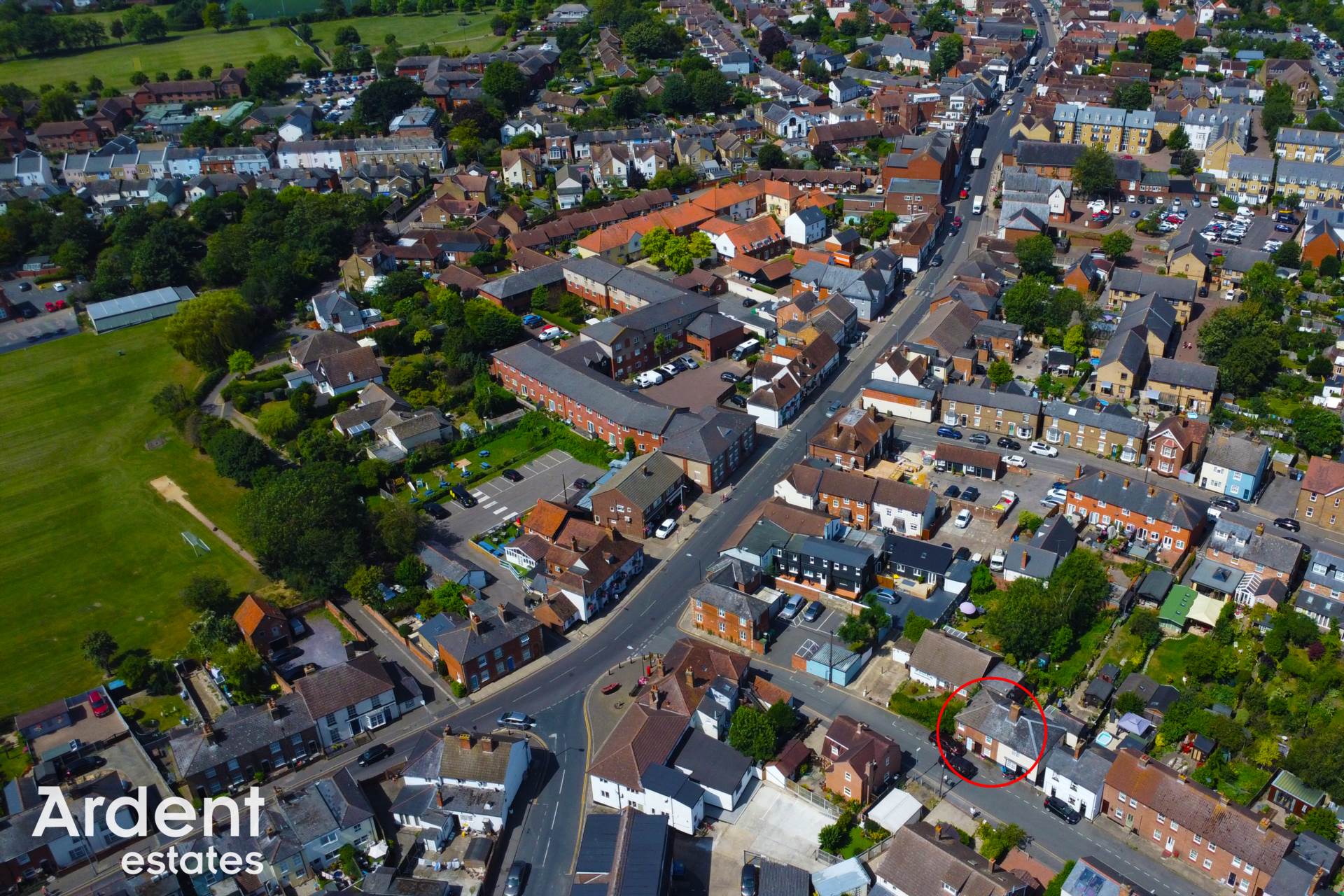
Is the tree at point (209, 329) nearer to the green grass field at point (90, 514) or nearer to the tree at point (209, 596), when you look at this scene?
the green grass field at point (90, 514)

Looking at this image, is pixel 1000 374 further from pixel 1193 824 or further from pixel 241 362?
pixel 241 362

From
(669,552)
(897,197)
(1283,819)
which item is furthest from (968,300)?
(1283,819)

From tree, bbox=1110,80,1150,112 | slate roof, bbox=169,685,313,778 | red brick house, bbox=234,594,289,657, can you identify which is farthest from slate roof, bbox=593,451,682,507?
tree, bbox=1110,80,1150,112

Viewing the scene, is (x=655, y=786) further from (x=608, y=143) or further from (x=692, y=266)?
(x=608, y=143)

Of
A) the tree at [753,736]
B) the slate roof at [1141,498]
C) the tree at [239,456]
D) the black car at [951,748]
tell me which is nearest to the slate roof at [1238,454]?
the slate roof at [1141,498]

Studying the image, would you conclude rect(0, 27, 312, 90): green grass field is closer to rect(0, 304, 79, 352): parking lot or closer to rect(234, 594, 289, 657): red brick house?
rect(0, 304, 79, 352): parking lot
